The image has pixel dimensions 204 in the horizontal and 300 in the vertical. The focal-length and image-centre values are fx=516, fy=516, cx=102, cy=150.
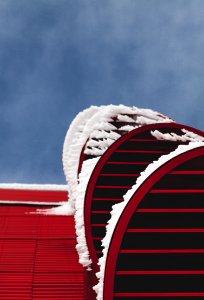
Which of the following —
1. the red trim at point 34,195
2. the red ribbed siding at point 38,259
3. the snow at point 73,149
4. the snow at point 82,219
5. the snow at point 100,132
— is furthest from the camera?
the red trim at point 34,195

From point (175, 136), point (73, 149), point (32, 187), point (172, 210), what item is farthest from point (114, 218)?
point (32, 187)

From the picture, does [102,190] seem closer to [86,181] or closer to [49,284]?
[86,181]

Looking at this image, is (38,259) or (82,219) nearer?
(82,219)

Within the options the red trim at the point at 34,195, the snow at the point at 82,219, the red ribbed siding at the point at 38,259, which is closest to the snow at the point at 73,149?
the red ribbed siding at the point at 38,259

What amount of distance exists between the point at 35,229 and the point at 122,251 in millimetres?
4477

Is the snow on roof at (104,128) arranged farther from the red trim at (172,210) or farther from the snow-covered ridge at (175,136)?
the red trim at (172,210)

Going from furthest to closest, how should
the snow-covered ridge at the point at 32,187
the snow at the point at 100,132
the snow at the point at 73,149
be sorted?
1. the snow-covered ridge at the point at 32,187
2. the snow at the point at 73,149
3. the snow at the point at 100,132

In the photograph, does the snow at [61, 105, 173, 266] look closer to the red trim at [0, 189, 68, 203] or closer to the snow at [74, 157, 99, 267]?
the snow at [74, 157, 99, 267]

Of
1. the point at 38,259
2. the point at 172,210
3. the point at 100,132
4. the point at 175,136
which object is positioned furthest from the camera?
the point at 100,132

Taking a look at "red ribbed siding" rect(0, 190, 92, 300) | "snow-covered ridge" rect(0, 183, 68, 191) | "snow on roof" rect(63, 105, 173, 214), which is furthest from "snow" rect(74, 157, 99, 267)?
"snow-covered ridge" rect(0, 183, 68, 191)

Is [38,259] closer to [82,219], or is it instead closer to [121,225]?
[82,219]

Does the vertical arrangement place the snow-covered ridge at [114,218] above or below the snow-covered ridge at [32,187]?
below

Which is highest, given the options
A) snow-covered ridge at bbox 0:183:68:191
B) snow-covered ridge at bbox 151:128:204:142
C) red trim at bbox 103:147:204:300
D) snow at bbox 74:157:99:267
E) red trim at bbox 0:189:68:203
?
snow-covered ridge at bbox 0:183:68:191

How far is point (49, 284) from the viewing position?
5.75 meters
